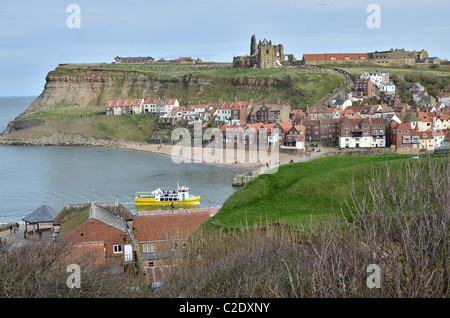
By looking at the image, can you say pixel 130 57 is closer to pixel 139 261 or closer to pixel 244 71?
pixel 244 71

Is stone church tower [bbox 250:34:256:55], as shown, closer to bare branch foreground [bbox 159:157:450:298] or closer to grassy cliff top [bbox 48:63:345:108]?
grassy cliff top [bbox 48:63:345:108]

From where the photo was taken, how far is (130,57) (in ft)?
526

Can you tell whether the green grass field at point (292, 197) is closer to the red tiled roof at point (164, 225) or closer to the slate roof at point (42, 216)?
the red tiled roof at point (164, 225)

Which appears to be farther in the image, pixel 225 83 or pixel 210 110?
pixel 225 83

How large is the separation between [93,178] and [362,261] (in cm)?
4588

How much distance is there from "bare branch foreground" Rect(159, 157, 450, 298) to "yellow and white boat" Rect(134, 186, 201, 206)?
2369cm

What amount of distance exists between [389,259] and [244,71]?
352 ft

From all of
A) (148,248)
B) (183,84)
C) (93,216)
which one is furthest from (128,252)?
(183,84)

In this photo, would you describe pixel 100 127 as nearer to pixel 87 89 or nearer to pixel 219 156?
pixel 87 89

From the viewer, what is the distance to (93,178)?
53.0m

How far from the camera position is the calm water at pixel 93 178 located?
42.4 metres

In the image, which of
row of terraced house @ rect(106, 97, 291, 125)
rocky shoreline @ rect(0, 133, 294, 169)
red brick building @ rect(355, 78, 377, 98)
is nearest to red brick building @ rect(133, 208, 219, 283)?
rocky shoreline @ rect(0, 133, 294, 169)

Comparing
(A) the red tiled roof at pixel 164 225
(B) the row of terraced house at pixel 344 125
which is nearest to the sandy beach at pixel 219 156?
(B) the row of terraced house at pixel 344 125

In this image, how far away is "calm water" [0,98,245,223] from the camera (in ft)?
139
